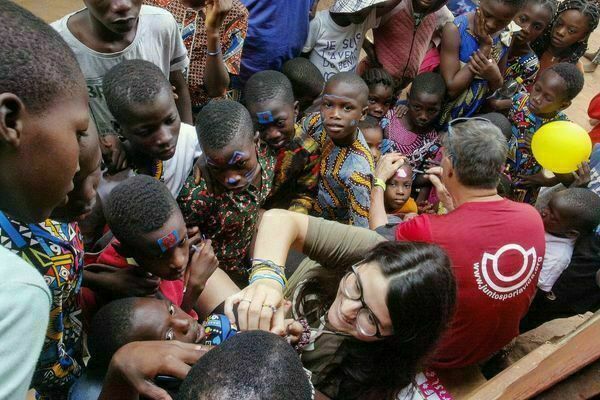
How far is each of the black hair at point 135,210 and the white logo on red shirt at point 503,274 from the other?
4.14 ft


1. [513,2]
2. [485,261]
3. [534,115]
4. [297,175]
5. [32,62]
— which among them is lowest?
[297,175]

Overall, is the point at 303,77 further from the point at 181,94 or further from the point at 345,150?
the point at 181,94

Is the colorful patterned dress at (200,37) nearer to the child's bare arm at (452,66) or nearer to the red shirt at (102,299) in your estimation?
the red shirt at (102,299)

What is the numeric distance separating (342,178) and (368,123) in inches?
26.9

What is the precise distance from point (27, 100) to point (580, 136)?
3267mm

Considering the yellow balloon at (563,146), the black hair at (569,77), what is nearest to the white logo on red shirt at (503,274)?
the yellow balloon at (563,146)

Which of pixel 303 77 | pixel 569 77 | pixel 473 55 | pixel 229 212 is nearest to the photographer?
pixel 229 212

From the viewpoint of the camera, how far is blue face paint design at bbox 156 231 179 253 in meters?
1.70

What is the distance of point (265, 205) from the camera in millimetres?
2877

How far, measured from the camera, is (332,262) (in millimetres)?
1965

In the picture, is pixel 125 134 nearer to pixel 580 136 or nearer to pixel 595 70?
pixel 580 136

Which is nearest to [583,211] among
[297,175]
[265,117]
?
[297,175]

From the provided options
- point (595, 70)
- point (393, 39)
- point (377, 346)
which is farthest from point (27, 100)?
point (595, 70)

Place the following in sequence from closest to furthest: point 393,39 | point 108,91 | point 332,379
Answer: point 332,379 < point 108,91 < point 393,39
